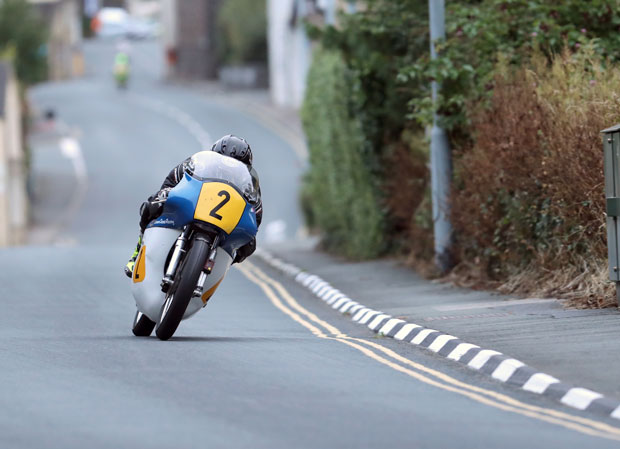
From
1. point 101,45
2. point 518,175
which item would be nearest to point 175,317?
point 518,175

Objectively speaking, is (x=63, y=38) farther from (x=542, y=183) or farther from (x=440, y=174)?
(x=542, y=183)

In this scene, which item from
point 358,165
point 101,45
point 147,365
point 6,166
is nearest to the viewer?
point 147,365

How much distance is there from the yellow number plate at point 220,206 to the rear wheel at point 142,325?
143cm

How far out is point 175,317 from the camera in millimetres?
12211

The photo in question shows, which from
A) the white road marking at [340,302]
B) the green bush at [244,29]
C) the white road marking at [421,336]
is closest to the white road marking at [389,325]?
the white road marking at [421,336]

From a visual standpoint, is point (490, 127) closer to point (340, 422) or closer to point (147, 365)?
point (147, 365)

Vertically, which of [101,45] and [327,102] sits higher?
[327,102]

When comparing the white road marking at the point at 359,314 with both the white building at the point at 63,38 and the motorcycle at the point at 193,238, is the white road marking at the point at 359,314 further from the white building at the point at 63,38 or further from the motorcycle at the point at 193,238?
the white building at the point at 63,38

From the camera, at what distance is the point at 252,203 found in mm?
12594

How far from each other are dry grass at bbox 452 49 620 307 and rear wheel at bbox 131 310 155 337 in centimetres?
479

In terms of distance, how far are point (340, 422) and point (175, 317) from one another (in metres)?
4.27

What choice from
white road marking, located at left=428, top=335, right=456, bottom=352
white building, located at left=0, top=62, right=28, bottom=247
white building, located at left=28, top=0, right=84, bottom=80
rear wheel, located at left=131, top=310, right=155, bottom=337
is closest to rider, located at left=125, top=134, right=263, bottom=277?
rear wheel, located at left=131, top=310, right=155, bottom=337

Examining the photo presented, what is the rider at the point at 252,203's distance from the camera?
12616 mm

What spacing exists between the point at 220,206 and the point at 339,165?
539 inches
